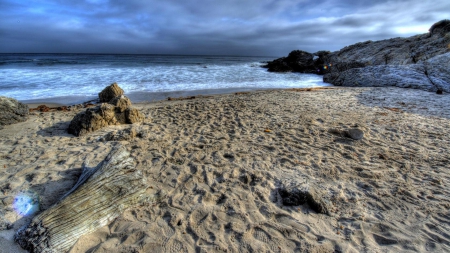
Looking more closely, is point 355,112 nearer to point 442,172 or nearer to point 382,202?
point 442,172

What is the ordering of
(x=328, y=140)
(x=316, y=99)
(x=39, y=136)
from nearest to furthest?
(x=328, y=140), (x=39, y=136), (x=316, y=99)

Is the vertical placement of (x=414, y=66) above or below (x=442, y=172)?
above

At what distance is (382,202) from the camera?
9.53 feet

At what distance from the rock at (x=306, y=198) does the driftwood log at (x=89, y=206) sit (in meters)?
1.72

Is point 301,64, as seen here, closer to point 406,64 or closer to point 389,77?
point 406,64

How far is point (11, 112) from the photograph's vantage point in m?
6.03

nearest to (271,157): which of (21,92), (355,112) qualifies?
(355,112)

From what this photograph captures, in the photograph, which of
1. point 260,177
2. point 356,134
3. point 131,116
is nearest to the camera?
point 260,177

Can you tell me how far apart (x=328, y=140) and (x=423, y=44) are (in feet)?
51.0

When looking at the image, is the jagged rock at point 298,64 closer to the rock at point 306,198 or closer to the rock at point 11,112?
the rock at point 306,198

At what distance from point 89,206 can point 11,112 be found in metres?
5.64

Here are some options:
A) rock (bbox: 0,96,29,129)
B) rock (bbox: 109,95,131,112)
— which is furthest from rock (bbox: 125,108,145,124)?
rock (bbox: 0,96,29,129)

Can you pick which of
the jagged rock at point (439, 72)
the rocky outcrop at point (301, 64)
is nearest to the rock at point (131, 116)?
the jagged rock at point (439, 72)

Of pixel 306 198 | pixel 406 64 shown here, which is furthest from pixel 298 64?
pixel 306 198
